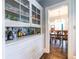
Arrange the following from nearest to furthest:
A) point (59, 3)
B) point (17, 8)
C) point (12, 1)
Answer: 1. point (12, 1)
2. point (17, 8)
3. point (59, 3)

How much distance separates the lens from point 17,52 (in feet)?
6.81

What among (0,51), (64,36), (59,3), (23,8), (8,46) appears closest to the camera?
(0,51)

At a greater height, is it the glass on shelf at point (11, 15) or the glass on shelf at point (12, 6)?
the glass on shelf at point (12, 6)

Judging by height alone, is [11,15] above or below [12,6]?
below

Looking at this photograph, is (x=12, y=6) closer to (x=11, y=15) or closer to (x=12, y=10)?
(x=12, y=10)

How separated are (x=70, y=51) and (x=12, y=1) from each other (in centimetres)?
284

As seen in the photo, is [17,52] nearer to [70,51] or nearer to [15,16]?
[15,16]

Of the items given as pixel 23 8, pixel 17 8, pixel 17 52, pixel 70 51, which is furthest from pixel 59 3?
pixel 17 52

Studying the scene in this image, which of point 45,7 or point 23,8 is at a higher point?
point 45,7

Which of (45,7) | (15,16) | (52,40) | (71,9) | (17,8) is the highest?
(45,7)

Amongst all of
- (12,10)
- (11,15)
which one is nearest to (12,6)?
(12,10)

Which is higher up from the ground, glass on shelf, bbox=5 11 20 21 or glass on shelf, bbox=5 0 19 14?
glass on shelf, bbox=5 0 19 14

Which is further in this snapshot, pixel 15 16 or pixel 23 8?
pixel 23 8

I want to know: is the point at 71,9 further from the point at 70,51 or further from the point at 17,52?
the point at 17,52
